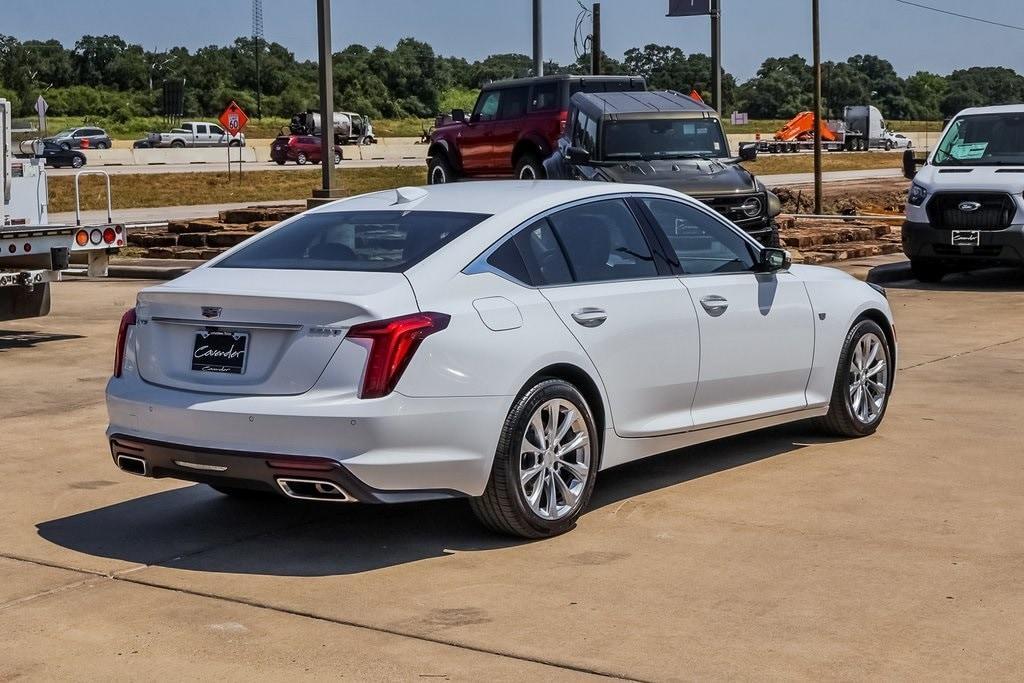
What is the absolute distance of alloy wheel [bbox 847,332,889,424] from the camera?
841 cm

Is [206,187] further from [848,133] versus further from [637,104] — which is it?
[848,133]

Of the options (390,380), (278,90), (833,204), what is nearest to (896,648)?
(390,380)

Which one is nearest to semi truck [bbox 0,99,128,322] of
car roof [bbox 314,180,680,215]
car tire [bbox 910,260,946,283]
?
car roof [bbox 314,180,680,215]

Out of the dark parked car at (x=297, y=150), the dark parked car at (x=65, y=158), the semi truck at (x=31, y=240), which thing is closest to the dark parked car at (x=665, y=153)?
the semi truck at (x=31, y=240)

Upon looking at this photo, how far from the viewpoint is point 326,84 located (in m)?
22.3

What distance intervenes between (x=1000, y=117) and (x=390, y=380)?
14003 mm

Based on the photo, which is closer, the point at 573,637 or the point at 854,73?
the point at 573,637

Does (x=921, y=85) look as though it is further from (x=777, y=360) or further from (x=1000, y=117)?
(x=777, y=360)

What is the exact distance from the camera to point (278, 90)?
390ft

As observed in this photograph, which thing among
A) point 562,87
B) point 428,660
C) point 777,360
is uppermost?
point 562,87

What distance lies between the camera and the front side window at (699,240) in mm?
7520

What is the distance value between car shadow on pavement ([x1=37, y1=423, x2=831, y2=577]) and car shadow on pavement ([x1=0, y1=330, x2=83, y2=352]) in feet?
20.2

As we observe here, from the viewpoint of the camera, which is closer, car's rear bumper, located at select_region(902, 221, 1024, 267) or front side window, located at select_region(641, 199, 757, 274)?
front side window, located at select_region(641, 199, 757, 274)

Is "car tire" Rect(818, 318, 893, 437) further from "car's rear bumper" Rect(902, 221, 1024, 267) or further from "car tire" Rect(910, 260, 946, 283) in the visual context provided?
"car tire" Rect(910, 260, 946, 283)
